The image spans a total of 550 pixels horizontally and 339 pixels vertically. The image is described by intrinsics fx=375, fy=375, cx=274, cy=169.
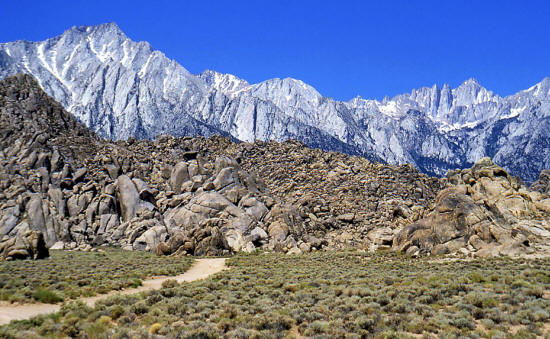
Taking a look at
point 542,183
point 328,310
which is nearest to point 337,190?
point 328,310

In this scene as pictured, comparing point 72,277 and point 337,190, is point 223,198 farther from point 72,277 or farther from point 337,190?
point 72,277

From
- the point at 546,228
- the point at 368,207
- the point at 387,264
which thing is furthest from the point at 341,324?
the point at 368,207

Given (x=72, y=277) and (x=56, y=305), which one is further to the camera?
(x=72, y=277)

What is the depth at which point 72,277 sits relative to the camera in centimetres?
2945

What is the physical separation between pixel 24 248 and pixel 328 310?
134ft

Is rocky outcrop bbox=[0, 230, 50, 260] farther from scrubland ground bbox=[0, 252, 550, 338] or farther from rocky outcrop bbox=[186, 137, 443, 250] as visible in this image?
rocky outcrop bbox=[186, 137, 443, 250]

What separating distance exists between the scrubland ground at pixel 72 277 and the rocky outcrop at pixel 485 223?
2750 cm

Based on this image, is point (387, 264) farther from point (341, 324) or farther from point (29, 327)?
point (29, 327)

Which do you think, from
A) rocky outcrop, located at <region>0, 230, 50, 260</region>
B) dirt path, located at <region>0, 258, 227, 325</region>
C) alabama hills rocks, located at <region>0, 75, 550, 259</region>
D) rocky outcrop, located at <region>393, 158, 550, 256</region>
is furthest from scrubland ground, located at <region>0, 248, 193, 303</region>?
rocky outcrop, located at <region>393, 158, 550, 256</region>

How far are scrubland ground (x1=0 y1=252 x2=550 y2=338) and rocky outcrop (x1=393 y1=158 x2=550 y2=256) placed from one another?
41.2 feet

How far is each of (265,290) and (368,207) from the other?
1808 inches

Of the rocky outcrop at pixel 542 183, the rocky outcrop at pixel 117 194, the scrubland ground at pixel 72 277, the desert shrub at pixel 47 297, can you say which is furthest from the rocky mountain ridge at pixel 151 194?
the rocky outcrop at pixel 542 183

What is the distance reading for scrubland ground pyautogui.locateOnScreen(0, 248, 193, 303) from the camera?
910 inches

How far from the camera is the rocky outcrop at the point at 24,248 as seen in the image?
43.0 m
